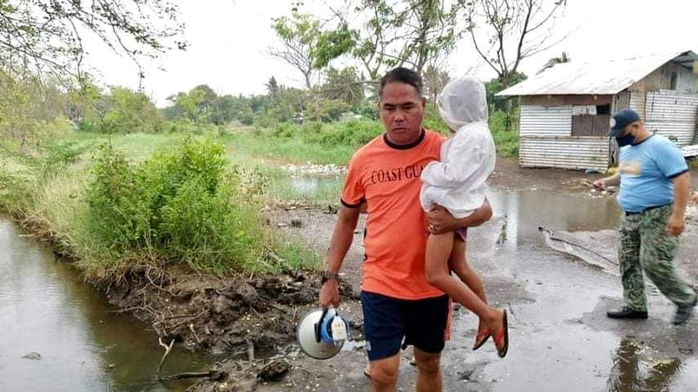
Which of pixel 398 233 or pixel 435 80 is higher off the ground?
pixel 435 80

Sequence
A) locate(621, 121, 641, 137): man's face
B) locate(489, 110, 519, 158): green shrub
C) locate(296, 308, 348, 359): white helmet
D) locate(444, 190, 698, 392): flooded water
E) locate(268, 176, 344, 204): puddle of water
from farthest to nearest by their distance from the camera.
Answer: locate(489, 110, 519, 158): green shrub
locate(268, 176, 344, 204): puddle of water
locate(621, 121, 641, 137): man's face
locate(444, 190, 698, 392): flooded water
locate(296, 308, 348, 359): white helmet

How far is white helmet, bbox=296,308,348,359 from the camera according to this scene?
2779 millimetres

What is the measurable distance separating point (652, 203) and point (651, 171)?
25 cm

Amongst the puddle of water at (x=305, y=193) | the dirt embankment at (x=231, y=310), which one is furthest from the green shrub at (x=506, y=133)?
the dirt embankment at (x=231, y=310)

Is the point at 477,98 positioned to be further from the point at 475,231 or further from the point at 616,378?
the point at 475,231

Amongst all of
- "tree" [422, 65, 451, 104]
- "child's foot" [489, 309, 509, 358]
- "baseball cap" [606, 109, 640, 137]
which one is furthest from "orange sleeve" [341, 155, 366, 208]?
"tree" [422, 65, 451, 104]

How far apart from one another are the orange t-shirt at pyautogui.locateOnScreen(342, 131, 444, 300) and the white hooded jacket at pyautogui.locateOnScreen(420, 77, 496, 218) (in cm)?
9

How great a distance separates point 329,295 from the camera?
2.85m

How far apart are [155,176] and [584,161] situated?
1266 centimetres

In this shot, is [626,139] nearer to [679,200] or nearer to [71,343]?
[679,200]

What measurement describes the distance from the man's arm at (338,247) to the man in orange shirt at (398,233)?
0.59ft

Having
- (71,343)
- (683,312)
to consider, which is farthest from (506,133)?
(71,343)

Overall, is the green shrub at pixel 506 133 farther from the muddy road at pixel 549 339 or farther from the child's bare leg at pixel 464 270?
the child's bare leg at pixel 464 270

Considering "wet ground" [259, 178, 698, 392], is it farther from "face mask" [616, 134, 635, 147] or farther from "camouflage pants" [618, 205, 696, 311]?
"face mask" [616, 134, 635, 147]
